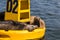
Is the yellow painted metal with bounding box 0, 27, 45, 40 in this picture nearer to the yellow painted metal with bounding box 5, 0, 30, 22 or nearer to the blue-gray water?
the yellow painted metal with bounding box 5, 0, 30, 22

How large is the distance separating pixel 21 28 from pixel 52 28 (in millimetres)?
2772

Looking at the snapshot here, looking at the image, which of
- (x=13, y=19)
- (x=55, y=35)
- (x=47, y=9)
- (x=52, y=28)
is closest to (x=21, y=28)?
(x=13, y=19)

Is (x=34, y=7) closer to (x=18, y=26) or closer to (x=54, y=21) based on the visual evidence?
(x=54, y=21)

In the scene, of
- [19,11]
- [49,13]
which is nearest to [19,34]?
[19,11]

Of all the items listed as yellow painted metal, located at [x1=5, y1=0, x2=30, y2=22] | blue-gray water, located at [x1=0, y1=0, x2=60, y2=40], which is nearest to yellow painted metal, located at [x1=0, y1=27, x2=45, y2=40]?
yellow painted metal, located at [x1=5, y1=0, x2=30, y2=22]

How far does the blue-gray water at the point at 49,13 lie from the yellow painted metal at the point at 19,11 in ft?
3.35

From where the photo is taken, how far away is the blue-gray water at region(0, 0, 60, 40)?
728cm

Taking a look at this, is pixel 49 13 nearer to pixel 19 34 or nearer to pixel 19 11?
pixel 19 11

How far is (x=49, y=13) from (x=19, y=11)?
15.5 feet

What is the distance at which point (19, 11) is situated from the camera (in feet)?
18.0

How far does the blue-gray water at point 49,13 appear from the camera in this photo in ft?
23.9

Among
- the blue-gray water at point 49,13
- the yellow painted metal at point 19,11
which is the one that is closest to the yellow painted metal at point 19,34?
the yellow painted metal at point 19,11

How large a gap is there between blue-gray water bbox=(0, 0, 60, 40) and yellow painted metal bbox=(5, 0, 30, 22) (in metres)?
1.02

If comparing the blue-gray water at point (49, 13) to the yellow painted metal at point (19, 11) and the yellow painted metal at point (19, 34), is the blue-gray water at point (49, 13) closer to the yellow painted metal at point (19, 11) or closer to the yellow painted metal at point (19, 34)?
the yellow painted metal at point (19, 11)
